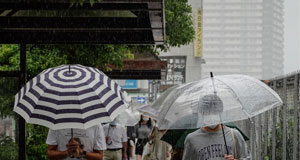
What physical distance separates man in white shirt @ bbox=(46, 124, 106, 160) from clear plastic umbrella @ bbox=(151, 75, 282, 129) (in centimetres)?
98

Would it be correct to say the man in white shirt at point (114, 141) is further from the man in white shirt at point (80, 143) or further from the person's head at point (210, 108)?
the person's head at point (210, 108)

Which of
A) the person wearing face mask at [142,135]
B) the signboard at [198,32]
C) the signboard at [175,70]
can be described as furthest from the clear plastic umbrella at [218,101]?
the signboard at [198,32]

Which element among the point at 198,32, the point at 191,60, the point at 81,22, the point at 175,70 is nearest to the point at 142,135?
the point at 81,22

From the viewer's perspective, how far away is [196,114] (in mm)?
5941

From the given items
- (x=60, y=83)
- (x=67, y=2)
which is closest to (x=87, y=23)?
(x=67, y=2)

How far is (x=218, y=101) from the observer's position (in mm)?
5793

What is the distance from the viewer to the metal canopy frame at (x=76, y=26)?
752 cm

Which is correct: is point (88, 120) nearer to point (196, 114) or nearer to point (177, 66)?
point (196, 114)

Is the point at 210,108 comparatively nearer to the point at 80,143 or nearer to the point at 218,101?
the point at 218,101

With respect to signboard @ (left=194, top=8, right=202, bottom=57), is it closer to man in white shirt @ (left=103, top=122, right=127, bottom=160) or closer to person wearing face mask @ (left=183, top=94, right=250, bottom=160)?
man in white shirt @ (left=103, top=122, right=127, bottom=160)

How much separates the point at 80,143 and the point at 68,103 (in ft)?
2.16

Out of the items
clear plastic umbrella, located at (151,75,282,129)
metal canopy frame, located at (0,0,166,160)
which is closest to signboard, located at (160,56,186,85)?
metal canopy frame, located at (0,0,166,160)

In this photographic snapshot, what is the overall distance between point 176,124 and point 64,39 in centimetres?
376

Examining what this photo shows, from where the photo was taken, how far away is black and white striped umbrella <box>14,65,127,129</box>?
6.39m
